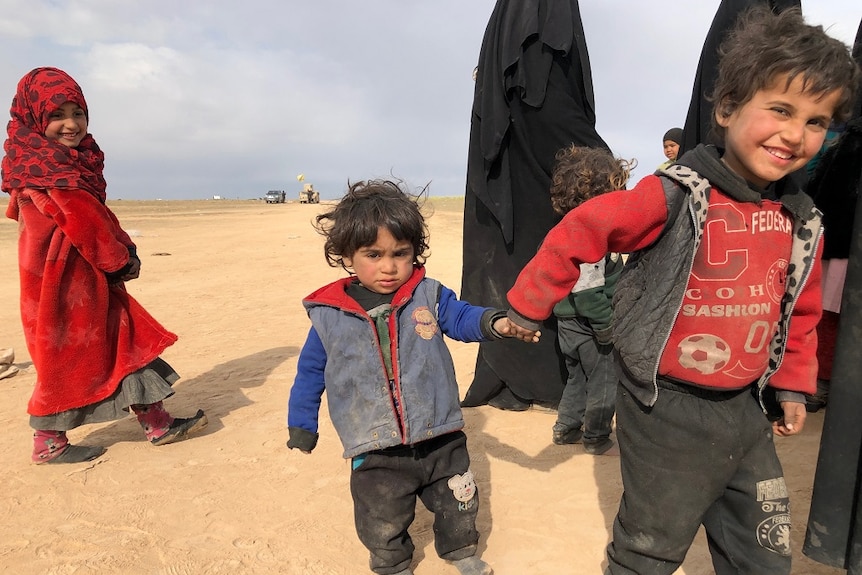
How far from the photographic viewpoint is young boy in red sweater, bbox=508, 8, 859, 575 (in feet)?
5.34

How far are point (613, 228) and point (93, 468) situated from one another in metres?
3.28

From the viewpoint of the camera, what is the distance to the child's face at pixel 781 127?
1.60 meters

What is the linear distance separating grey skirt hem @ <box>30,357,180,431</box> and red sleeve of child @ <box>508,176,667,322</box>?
284 cm

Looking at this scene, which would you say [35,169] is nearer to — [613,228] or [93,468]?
[93,468]

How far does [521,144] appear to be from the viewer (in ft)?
13.3

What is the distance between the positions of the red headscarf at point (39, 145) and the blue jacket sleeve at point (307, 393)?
1.96m

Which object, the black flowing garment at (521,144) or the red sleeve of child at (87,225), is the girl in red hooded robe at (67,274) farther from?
the black flowing garment at (521,144)

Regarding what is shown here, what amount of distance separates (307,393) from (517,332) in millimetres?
876

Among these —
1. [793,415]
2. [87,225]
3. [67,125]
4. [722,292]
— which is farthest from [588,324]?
[67,125]

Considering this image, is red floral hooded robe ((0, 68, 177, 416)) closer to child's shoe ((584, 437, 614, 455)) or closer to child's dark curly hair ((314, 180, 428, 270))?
child's dark curly hair ((314, 180, 428, 270))

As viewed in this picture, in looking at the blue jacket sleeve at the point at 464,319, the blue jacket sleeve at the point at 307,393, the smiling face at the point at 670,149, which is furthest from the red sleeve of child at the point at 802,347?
the smiling face at the point at 670,149

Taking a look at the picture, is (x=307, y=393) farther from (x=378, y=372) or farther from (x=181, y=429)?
(x=181, y=429)

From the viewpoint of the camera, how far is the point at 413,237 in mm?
2260

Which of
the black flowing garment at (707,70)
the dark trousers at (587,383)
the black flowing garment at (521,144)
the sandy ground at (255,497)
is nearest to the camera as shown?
the sandy ground at (255,497)
